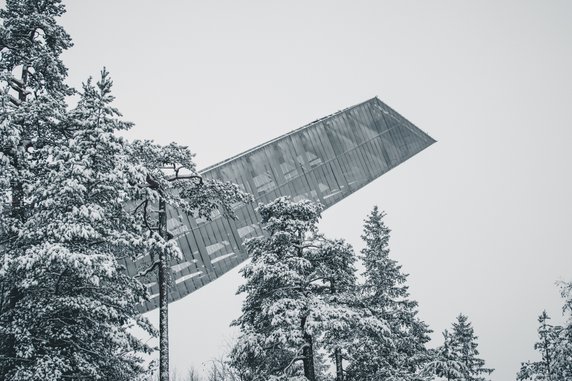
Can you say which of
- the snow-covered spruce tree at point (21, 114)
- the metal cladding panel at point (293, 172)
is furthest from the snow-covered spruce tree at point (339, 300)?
the metal cladding panel at point (293, 172)

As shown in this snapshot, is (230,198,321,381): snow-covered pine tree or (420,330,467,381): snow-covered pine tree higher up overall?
(230,198,321,381): snow-covered pine tree

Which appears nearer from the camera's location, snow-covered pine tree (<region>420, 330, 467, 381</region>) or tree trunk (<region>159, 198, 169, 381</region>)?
tree trunk (<region>159, 198, 169, 381</region>)

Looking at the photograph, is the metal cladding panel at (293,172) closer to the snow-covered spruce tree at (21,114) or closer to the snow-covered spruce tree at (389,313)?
the snow-covered spruce tree at (389,313)

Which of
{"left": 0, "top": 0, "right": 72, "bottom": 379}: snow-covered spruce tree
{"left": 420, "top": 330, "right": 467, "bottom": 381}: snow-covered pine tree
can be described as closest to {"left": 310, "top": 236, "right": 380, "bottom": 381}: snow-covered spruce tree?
{"left": 420, "top": 330, "right": 467, "bottom": 381}: snow-covered pine tree

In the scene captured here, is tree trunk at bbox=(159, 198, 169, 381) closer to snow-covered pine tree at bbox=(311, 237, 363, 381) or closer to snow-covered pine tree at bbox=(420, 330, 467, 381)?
snow-covered pine tree at bbox=(311, 237, 363, 381)

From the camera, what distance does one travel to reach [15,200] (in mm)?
9930

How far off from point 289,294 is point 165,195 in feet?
16.1

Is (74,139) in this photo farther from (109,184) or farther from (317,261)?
(317,261)

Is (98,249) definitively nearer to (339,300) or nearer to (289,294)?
(289,294)

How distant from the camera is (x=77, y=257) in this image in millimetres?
7762

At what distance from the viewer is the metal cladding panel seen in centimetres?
3609

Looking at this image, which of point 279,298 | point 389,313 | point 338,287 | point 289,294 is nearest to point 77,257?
point 279,298

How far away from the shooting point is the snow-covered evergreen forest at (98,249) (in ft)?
27.8

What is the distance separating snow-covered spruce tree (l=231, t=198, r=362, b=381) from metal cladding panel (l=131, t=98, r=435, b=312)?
1526 cm
